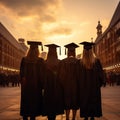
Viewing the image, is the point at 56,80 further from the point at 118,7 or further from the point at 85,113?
the point at 118,7

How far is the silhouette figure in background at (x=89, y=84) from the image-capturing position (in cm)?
806

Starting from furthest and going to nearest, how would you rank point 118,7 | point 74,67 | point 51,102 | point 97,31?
point 97,31 < point 118,7 < point 74,67 < point 51,102

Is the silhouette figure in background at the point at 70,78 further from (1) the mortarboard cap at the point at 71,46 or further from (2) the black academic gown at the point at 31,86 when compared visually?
(2) the black academic gown at the point at 31,86

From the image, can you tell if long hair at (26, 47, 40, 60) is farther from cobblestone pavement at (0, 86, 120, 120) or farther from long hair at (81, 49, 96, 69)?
cobblestone pavement at (0, 86, 120, 120)

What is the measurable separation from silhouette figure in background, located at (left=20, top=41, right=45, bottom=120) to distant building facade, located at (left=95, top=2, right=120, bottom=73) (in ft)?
153

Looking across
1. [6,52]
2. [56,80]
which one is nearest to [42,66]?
[56,80]

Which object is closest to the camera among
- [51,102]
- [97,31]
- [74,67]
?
[51,102]

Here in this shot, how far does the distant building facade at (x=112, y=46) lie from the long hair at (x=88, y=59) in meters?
46.0

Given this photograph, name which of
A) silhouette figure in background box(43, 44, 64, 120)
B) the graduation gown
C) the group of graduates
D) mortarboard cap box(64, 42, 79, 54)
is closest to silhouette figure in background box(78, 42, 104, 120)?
the group of graduates

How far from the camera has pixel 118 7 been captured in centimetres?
6525

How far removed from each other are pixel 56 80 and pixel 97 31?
3771 inches

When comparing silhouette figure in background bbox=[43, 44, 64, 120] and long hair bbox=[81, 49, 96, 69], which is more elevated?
long hair bbox=[81, 49, 96, 69]

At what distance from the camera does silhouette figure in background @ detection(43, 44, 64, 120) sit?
7.80 metres

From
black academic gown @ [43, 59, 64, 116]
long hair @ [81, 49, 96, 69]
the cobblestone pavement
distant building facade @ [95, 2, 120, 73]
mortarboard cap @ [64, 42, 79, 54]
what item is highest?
distant building facade @ [95, 2, 120, 73]
